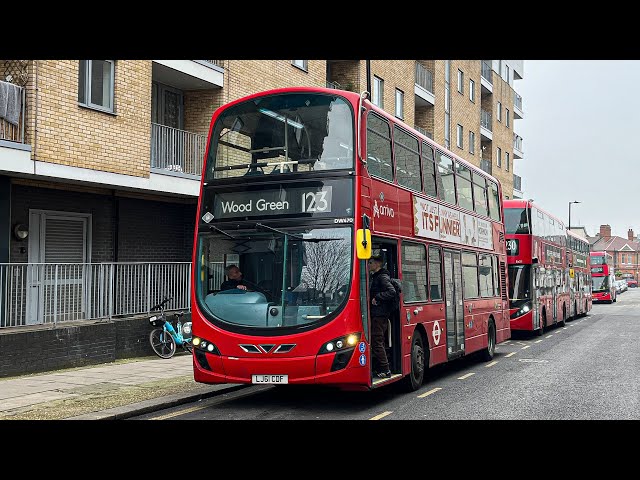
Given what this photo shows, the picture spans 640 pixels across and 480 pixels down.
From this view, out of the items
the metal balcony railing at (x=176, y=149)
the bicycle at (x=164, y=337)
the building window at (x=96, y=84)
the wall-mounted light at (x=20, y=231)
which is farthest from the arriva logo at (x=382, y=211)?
the metal balcony railing at (x=176, y=149)

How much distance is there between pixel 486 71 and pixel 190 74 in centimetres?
2940

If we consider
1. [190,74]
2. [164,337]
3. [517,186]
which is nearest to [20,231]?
[164,337]

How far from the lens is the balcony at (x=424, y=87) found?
107ft

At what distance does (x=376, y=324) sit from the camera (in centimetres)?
1025

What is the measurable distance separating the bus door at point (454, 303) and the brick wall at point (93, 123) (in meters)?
6.90

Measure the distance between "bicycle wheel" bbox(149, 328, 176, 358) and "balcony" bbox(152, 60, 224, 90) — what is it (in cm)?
591

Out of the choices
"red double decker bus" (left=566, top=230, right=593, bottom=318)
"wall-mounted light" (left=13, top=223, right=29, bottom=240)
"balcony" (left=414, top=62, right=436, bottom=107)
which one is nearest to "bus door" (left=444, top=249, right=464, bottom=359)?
"wall-mounted light" (left=13, top=223, right=29, bottom=240)

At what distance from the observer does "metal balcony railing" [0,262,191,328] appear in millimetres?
12828

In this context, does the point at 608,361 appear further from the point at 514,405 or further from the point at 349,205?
the point at 349,205

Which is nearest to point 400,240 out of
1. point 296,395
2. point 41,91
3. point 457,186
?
point 296,395

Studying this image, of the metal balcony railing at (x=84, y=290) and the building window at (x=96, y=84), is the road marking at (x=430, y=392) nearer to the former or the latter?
the metal balcony railing at (x=84, y=290)

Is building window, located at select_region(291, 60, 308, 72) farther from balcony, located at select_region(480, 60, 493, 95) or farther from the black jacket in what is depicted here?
balcony, located at select_region(480, 60, 493, 95)
